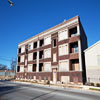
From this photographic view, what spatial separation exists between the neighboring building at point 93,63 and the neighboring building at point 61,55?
148cm

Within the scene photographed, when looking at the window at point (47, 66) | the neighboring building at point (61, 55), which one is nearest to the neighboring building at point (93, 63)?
the neighboring building at point (61, 55)

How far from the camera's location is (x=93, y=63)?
910 inches

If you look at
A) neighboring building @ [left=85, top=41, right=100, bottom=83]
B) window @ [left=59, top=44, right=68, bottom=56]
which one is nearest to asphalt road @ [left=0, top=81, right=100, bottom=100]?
neighboring building @ [left=85, top=41, right=100, bottom=83]

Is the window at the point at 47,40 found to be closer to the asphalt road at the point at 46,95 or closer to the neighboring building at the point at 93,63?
the neighboring building at the point at 93,63

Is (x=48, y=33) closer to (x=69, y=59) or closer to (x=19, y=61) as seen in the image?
(x=69, y=59)

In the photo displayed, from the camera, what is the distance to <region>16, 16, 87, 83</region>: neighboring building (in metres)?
25.3

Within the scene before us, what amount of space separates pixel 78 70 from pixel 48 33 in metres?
15.8

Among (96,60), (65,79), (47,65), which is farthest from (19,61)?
(96,60)

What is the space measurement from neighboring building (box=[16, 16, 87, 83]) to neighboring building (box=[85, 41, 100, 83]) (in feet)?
4.85

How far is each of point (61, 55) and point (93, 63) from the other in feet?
27.8

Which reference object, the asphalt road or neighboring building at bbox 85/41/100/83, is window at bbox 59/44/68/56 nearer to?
neighboring building at bbox 85/41/100/83

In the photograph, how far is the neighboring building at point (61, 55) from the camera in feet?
83.0

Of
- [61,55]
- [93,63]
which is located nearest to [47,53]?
[61,55]

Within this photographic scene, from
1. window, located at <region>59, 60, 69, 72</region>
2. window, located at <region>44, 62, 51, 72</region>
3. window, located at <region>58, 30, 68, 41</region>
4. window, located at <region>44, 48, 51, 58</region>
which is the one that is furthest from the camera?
window, located at <region>44, 48, 51, 58</region>
